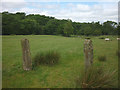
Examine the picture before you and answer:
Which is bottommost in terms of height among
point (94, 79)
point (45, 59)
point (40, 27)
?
point (94, 79)

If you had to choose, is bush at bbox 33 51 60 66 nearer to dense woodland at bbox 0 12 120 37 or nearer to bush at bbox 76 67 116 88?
bush at bbox 76 67 116 88

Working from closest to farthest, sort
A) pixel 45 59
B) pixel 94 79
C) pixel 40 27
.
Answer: pixel 94 79
pixel 45 59
pixel 40 27

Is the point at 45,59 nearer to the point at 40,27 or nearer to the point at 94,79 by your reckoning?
the point at 94,79

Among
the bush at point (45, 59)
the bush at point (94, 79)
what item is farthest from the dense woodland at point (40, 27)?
the bush at point (94, 79)

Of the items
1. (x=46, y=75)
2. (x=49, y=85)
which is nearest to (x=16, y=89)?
(x=49, y=85)

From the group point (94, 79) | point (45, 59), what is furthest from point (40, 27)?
point (94, 79)

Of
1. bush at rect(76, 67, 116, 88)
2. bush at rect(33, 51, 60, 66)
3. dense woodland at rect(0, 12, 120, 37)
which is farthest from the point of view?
dense woodland at rect(0, 12, 120, 37)

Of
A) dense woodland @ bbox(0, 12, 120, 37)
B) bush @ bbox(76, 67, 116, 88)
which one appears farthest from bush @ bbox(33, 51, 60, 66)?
dense woodland @ bbox(0, 12, 120, 37)

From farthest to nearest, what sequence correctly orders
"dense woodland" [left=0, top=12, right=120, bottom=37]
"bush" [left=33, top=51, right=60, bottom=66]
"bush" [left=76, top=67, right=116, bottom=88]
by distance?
"dense woodland" [left=0, top=12, right=120, bottom=37] → "bush" [left=33, top=51, right=60, bottom=66] → "bush" [left=76, top=67, right=116, bottom=88]

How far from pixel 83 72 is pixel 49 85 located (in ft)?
5.13

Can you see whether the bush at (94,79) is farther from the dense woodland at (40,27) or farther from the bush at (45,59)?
the dense woodland at (40,27)

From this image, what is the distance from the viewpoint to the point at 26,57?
18.5 ft

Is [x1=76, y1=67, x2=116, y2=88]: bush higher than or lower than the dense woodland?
lower

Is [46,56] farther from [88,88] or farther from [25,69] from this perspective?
[88,88]
